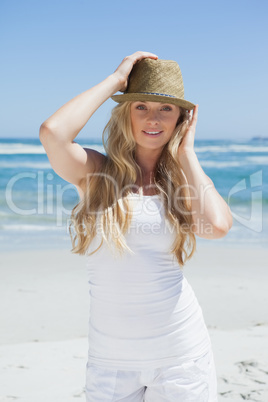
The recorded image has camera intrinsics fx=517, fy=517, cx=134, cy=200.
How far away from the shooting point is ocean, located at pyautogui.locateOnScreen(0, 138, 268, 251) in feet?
31.0

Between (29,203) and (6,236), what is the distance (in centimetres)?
442

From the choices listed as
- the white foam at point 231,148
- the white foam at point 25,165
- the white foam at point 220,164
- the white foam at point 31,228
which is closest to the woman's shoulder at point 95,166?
the white foam at point 31,228

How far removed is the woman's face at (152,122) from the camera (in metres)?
2.31

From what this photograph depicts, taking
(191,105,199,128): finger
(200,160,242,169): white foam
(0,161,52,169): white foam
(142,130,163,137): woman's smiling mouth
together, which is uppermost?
(191,105,199,128): finger

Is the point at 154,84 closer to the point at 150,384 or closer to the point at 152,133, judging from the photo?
the point at 152,133

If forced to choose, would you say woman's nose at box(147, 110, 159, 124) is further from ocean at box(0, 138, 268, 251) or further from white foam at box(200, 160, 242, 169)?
white foam at box(200, 160, 242, 169)

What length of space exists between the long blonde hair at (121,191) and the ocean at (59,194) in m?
2.15

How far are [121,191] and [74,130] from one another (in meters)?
0.35

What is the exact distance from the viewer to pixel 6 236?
9.46 m

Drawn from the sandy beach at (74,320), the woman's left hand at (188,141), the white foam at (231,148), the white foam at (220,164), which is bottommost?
the white foam at (231,148)

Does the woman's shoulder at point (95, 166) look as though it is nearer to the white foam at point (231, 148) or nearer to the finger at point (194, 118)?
the finger at point (194, 118)

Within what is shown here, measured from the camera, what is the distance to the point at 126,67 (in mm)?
2289

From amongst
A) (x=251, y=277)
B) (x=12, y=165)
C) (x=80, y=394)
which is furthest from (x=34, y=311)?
(x=12, y=165)

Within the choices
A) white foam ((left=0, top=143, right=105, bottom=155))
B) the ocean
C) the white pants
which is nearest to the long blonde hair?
the white pants
